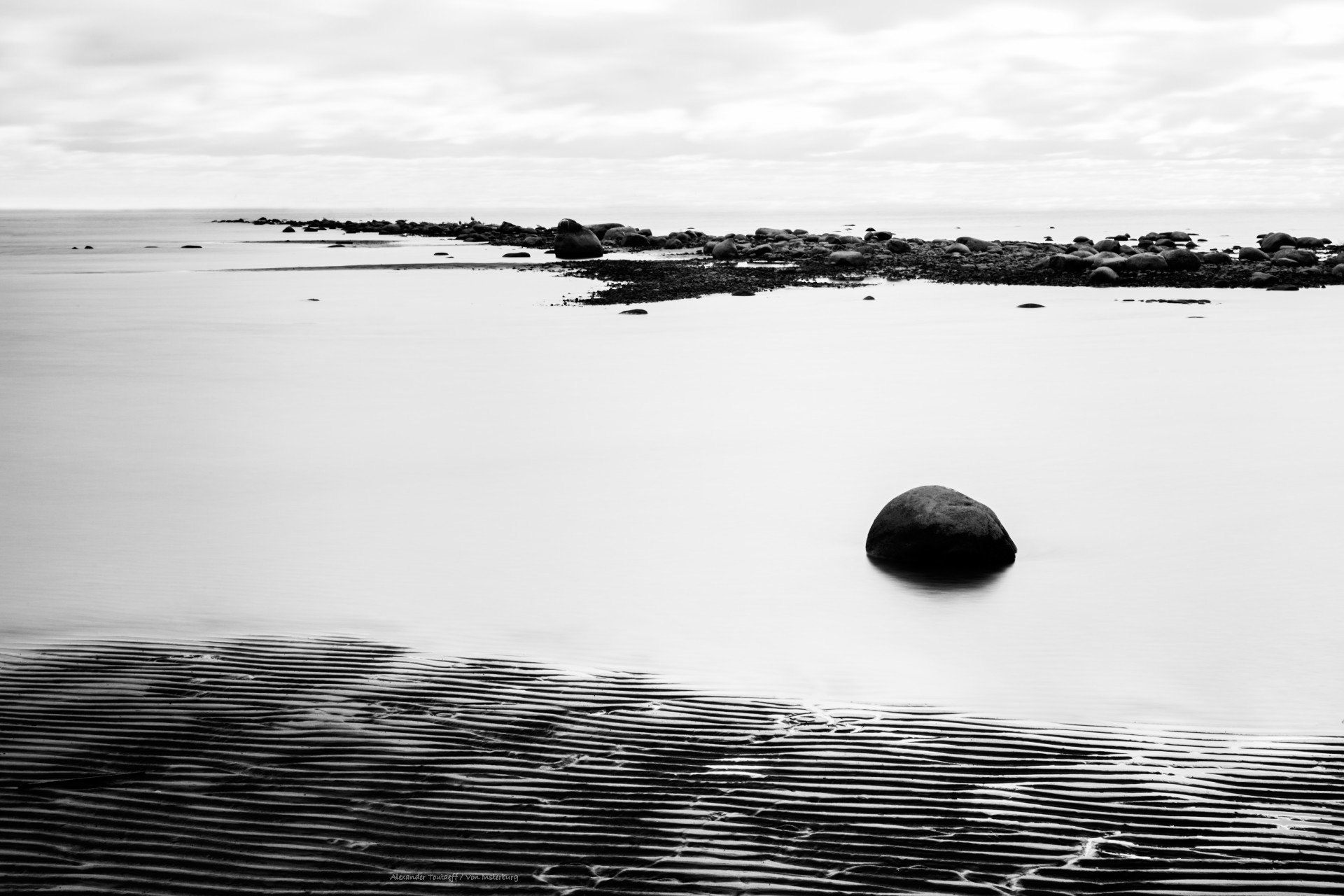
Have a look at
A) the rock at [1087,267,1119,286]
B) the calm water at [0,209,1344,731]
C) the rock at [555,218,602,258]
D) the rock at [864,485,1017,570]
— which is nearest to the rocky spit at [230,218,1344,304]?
the rock at [1087,267,1119,286]

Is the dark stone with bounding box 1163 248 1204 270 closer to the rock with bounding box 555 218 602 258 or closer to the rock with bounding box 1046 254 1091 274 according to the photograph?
the rock with bounding box 1046 254 1091 274

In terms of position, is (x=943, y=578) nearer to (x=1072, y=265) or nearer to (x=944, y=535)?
(x=944, y=535)

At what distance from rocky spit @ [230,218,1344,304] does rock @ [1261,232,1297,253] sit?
7cm

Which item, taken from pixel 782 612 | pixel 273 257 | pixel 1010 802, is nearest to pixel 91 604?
pixel 782 612

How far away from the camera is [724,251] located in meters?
59.5

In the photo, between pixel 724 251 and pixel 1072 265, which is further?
pixel 724 251

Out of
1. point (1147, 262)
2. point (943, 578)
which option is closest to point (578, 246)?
point (1147, 262)

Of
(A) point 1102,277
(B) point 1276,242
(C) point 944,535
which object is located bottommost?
(C) point 944,535

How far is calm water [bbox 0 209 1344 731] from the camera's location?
8828 millimetres

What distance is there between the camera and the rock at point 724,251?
59.1 meters

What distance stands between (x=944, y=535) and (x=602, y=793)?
5244mm

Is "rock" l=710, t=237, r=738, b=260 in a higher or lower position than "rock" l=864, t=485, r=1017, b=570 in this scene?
higher

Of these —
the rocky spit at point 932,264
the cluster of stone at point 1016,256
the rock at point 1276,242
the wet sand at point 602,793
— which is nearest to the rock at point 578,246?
the cluster of stone at point 1016,256

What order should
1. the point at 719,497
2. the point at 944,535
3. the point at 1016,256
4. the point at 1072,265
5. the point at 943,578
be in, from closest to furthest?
the point at 943,578 < the point at 944,535 < the point at 719,497 < the point at 1072,265 < the point at 1016,256
